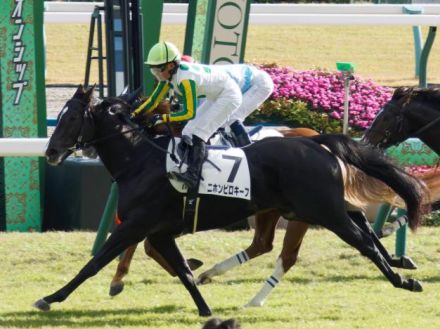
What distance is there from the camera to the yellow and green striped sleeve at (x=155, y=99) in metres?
8.44

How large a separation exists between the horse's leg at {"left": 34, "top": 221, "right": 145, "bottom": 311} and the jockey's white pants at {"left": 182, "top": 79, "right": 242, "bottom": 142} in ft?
2.45

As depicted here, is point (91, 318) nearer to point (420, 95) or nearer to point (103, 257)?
point (103, 257)

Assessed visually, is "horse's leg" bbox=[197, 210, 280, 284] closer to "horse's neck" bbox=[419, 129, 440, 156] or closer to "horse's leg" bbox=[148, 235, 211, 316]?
"horse's leg" bbox=[148, 235, 211, 316]

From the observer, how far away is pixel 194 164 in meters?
8.12

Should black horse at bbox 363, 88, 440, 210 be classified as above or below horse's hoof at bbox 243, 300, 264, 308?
above

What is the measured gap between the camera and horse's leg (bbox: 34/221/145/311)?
7.98m

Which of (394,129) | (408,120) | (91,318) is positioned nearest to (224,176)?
(91,318)

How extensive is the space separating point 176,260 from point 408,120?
7.05ft

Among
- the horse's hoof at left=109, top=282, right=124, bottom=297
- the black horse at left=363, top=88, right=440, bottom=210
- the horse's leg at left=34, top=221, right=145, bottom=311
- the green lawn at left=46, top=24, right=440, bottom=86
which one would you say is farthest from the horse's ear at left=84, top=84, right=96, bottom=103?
the green lawn at left=46, top=24, right=440, bottom=86

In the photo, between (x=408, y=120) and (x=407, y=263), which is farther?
(x=407, y=263)

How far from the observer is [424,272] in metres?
9.82

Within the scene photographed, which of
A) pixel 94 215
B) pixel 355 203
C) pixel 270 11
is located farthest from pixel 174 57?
pixel 270 11

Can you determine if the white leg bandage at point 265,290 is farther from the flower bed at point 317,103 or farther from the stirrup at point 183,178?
the flower bed at point 317,103

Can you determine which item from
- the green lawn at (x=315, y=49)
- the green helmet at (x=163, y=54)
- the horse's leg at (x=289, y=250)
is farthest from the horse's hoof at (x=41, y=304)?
the green lawn at (x=315, y=49)
